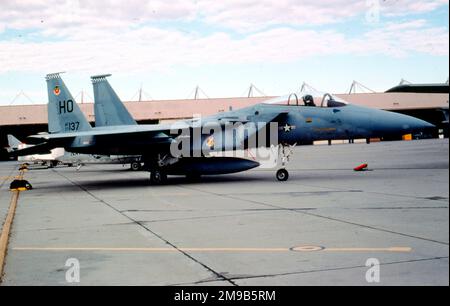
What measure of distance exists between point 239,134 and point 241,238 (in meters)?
9.05

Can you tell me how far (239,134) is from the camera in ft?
51.4

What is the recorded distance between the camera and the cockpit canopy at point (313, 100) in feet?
50.0

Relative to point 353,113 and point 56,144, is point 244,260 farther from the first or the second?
point 56,144

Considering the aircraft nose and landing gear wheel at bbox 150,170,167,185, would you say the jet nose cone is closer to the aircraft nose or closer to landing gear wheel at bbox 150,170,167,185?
the aircraft nose

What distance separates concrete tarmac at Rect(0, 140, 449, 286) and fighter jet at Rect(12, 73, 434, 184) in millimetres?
2852

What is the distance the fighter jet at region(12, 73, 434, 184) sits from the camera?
14819 millimetres

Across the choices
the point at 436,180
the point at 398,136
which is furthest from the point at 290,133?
the point at 436,180

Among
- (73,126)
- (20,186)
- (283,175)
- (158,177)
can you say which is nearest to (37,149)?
(20,186)

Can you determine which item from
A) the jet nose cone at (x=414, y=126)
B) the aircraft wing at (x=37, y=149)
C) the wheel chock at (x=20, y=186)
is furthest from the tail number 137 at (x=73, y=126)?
the jet nose cone at (x=414, y=126)

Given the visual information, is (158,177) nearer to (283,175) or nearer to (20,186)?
(283,175)

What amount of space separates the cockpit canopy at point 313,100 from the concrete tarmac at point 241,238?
142 inches

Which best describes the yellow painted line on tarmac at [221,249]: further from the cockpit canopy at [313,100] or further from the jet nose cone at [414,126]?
the cockpit canopy at [313,100]

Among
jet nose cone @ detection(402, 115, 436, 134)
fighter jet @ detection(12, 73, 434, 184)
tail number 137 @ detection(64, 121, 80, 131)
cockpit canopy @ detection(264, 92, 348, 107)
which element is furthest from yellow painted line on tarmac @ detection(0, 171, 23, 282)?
jet nose cone @ detection(402, 115, 436, 134)
